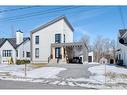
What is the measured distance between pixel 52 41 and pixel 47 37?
24cm

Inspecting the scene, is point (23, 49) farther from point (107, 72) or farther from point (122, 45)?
point (122, 45)

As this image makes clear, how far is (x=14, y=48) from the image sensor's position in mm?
12672

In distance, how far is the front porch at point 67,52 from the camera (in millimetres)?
12516

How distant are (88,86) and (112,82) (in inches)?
42.9

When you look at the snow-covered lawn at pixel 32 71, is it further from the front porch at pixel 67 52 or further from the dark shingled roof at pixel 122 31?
the dark shingled roof at pixel 122 31

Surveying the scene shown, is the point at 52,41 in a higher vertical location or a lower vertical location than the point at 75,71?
higher

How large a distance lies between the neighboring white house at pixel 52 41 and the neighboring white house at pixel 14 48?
230 millimetres

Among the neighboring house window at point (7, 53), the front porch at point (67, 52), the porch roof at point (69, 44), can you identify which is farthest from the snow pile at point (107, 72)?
the neighboring house window at point (7, 53)

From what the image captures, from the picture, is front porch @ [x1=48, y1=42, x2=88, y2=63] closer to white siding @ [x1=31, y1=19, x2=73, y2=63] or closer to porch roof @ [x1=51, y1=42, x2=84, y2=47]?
porch roof @ [x1=51, y1=42, x2=84, y2=47]

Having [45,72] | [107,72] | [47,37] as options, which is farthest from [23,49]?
[107,72]

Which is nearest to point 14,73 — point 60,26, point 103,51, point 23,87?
point 23,87

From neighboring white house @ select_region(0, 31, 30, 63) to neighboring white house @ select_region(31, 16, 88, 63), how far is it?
230 mm

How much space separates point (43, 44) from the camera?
12883 millimetres
